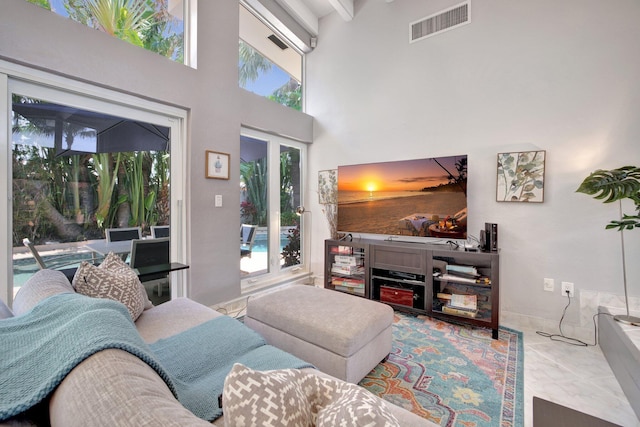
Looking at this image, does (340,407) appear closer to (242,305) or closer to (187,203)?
(187,203)

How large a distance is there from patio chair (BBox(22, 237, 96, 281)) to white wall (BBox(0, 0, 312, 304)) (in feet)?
2.75

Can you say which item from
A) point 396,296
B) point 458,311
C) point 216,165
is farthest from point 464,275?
point 216,165

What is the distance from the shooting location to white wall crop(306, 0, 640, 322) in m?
2.37

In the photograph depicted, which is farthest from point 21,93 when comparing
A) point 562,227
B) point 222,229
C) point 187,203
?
point 562,227

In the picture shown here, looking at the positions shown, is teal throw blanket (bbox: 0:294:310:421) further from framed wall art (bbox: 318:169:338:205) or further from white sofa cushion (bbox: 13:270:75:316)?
framed wall art (bbox: 318:169:338:205)

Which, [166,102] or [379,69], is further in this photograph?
[379,69]

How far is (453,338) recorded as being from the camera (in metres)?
2.45

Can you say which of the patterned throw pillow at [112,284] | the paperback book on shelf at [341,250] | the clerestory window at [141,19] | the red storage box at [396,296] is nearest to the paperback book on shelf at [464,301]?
the red storage box at [396,296]

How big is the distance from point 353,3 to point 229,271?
3765 millimetres

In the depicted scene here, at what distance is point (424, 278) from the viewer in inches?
113

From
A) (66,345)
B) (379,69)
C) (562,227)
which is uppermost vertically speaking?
(379,69)

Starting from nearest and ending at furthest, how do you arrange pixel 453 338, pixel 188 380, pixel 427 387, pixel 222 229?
1. pixel 188 380
2. pixel 427 387
3. pixel 453 338
4. pixel 222 229

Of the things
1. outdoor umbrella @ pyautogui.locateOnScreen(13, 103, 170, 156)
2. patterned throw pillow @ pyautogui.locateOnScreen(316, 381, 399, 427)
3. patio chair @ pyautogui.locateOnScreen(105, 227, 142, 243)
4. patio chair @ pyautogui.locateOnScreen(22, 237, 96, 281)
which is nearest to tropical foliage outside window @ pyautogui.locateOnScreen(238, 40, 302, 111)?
outdoor umbrella @ pyautogui.locateOnScreen(13, 103, 170, 156)

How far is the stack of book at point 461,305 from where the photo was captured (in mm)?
2617
